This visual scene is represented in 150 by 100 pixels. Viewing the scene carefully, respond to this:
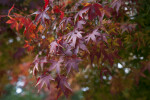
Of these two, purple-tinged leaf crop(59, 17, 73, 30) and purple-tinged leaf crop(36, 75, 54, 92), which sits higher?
purple-tinged leaf crop(59, 17, 73, 30)

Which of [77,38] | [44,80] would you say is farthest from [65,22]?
[44,80]

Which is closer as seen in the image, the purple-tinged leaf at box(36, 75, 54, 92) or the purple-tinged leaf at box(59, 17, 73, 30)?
the purple-tinged leaf at box(36, 75, 54, 92)

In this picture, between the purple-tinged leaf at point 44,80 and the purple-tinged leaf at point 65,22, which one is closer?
the purple-tinged leaf at point 44,80

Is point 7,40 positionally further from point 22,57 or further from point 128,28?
point 128,28

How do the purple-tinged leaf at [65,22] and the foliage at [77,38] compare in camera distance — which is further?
the purple-tinged leaf at [65,22]

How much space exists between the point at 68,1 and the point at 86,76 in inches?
64.2

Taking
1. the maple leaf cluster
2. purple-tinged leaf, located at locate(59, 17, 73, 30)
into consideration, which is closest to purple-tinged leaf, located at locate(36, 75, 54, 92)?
the maple leaf cluster

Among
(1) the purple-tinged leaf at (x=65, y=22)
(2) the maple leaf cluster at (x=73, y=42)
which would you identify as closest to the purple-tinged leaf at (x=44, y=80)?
(2) the maple leaf cluster at (x=73, y=42)

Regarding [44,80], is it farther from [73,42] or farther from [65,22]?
[65,22]

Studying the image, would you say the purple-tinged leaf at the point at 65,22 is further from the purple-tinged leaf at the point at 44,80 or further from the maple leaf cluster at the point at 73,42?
the purple-tinged leaf at the point at 44,80

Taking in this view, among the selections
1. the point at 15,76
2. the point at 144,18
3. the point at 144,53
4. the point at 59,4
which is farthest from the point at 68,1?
the point at 15,76

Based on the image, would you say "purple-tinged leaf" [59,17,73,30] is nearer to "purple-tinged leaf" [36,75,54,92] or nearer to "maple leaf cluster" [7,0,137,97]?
"maple leaf cluster" [7,0,137,97]

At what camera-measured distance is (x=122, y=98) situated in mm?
3461

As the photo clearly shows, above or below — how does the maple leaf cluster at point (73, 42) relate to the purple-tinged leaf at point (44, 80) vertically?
above
